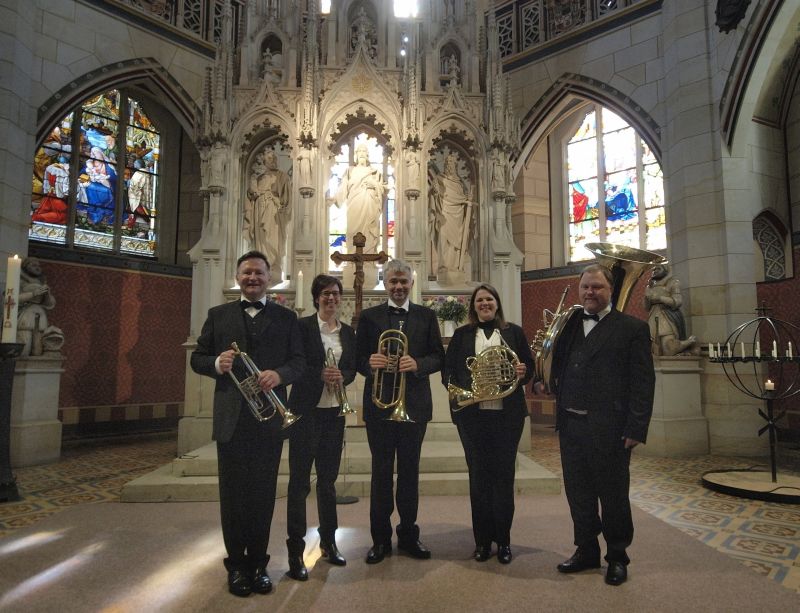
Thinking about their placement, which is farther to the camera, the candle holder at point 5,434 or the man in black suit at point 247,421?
the candle holder at point 5,434

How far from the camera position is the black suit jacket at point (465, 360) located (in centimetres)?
304

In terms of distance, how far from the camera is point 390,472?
3049mm

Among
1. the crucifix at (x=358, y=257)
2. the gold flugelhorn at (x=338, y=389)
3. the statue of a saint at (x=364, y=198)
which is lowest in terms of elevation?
the gold flugelhorn at (x=338, y=389)

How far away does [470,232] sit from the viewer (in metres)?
7.50

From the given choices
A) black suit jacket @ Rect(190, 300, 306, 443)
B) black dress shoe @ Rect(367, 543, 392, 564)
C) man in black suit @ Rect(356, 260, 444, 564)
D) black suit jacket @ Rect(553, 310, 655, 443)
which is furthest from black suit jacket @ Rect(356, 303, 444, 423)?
black suit jacket @ Rect(553, 310, 655, 443)

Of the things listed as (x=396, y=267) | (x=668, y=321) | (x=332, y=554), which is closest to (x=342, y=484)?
(x=332, y=554)

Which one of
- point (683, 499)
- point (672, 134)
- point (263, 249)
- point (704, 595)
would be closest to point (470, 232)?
point (263, 249)

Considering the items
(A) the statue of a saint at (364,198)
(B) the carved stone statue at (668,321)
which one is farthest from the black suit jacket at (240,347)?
(B) the carved stone statue at (668,321)

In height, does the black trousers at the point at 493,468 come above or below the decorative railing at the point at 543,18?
below

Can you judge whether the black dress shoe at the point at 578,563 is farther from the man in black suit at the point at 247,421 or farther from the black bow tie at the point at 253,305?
the black bow tie at the point at 253,305

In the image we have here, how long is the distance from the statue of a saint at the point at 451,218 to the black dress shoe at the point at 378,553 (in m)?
4.68

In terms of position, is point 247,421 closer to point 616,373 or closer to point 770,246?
point 616,373

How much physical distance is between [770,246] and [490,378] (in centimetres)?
647

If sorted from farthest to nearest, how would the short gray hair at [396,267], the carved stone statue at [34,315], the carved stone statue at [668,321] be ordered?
the carved stone statue at [668,321]
the carved stone statue at [34,315]
the short gray hair at [396,267]
